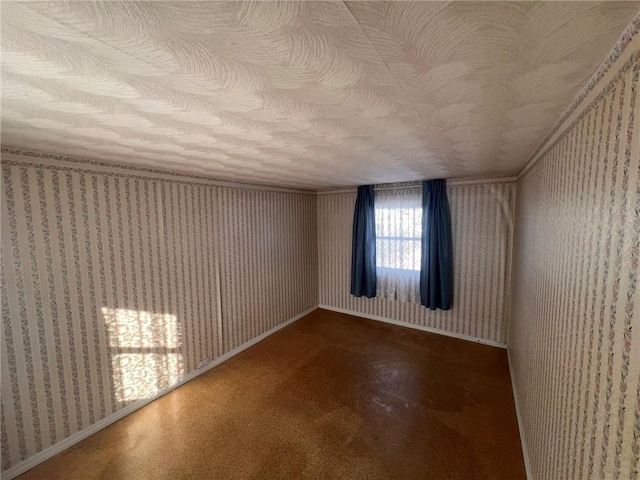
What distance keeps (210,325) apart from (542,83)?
3.14 metres

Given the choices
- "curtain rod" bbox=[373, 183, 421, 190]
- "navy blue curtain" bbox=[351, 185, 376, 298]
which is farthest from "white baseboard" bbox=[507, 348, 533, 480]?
"curtain rod" bbox=[373, 183, 421, 190]

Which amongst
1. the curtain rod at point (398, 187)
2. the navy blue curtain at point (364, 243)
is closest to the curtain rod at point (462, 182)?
the curtain rod at point (398, 187)

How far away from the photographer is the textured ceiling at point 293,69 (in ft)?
Answer: 1.75

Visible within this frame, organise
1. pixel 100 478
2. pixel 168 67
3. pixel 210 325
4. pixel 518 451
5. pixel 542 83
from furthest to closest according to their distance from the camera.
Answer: pixel 210 325
pixel 518 451
pixel 100 478
pixel 542 83
pixel 168 67

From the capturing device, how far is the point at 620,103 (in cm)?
72

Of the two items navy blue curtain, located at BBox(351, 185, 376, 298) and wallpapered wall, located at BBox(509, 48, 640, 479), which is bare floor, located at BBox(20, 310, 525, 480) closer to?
wallpapered wall, located at BBox(509, 48, 640, 479)

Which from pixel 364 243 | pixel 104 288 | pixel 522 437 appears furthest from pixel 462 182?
pixel 104 288

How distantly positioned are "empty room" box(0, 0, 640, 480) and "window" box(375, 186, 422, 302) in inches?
1.6

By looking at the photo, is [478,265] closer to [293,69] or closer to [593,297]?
[593,297]

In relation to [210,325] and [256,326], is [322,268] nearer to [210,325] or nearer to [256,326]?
[256,326]

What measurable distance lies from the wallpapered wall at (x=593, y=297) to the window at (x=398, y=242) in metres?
1.95

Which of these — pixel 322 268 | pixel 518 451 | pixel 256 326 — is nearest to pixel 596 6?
pixel 518 451

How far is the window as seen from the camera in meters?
3.45

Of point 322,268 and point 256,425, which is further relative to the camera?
point 322,268
